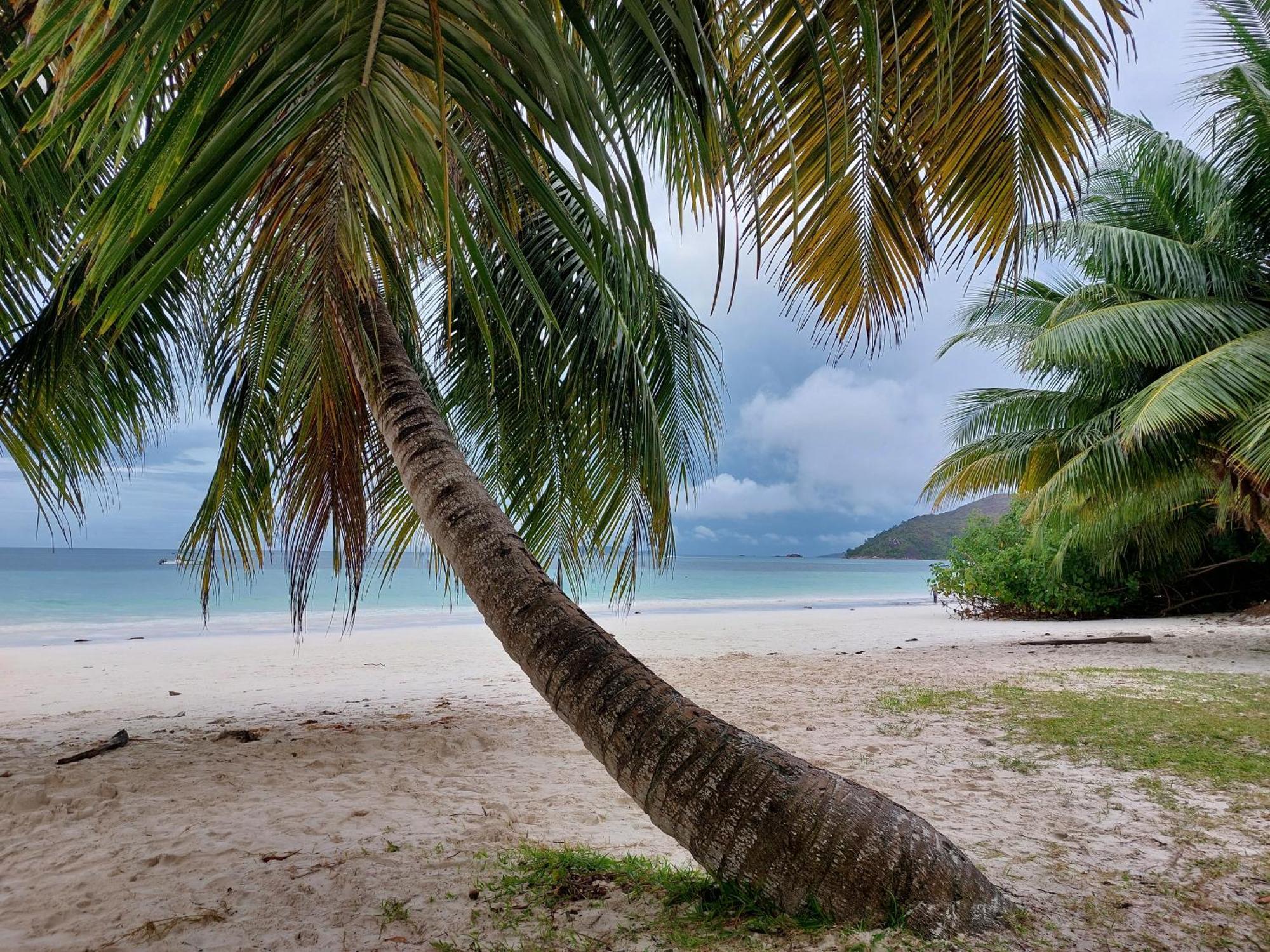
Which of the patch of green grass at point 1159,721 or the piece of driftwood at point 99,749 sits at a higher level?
the piece of driftwood at point 99,749

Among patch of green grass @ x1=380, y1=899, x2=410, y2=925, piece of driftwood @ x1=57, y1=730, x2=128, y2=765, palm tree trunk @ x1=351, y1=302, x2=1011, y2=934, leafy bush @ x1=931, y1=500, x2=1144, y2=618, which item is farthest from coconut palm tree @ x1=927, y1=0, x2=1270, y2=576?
piece of driftwood @ x1=57, y1=730, x2=128, y2=765

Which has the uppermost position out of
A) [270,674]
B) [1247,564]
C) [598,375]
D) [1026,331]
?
[1026,331]

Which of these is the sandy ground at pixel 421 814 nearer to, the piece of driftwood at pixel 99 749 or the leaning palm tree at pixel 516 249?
the piece of driftwood at pixel 99 749

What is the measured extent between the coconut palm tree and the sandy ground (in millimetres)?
2442

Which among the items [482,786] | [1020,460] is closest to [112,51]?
[482,786]

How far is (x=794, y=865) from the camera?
2.10 m

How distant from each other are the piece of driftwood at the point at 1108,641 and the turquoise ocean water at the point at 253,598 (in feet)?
25.0

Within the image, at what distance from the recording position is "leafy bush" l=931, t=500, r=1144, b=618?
15.2 meters

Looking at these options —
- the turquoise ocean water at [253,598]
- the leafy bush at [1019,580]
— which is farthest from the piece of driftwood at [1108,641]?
the turquoise ocean water at [253,598]

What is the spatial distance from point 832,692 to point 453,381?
13.7 feet

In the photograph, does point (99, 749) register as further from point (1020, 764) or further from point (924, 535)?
point (924, 535)

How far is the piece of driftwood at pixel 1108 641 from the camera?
396 inches

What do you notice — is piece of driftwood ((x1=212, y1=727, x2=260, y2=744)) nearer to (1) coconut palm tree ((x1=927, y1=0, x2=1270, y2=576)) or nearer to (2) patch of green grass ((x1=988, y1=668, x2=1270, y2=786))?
(2) patch of green grass ((x1=988, y1=668, x2=1270, y2=786))

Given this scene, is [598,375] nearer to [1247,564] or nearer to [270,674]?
[270,674]
